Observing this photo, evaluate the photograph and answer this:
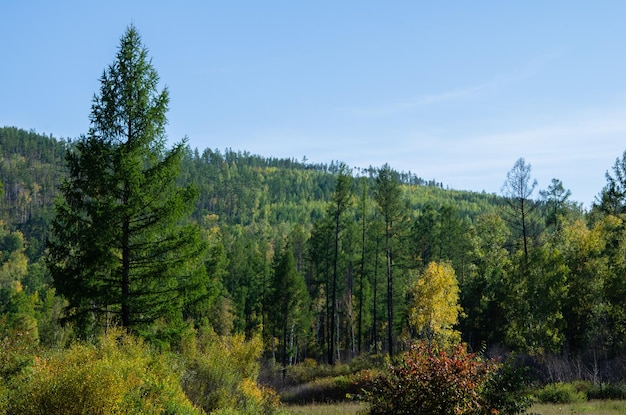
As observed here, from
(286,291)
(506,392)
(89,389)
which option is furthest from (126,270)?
(286,291)

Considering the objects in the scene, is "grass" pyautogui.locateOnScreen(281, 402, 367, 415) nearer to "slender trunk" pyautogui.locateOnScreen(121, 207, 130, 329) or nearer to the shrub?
"slender trunk" pyautogui.locateOnScreen(121, 207, 130, 329)

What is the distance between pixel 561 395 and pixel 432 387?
14.1m

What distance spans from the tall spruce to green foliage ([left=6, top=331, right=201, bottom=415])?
5241mm

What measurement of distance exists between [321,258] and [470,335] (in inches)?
633

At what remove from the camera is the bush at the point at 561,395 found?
19688 millimetres

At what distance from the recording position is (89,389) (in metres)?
7.79

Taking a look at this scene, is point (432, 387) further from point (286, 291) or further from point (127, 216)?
point (286, 291)

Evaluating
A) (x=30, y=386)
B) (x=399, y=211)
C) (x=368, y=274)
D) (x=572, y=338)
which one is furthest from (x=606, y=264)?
(x=30, y=386)

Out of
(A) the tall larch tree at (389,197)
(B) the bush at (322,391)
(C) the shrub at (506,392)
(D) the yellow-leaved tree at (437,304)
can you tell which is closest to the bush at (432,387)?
(C) the shrub at (506,392)

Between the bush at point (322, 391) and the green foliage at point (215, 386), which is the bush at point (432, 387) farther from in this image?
the bush at point (322, 391)

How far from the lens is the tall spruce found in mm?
15070

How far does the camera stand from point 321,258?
160ft

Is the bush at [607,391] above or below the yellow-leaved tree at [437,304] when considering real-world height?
below

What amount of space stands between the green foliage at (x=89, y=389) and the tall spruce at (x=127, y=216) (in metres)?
5.24
